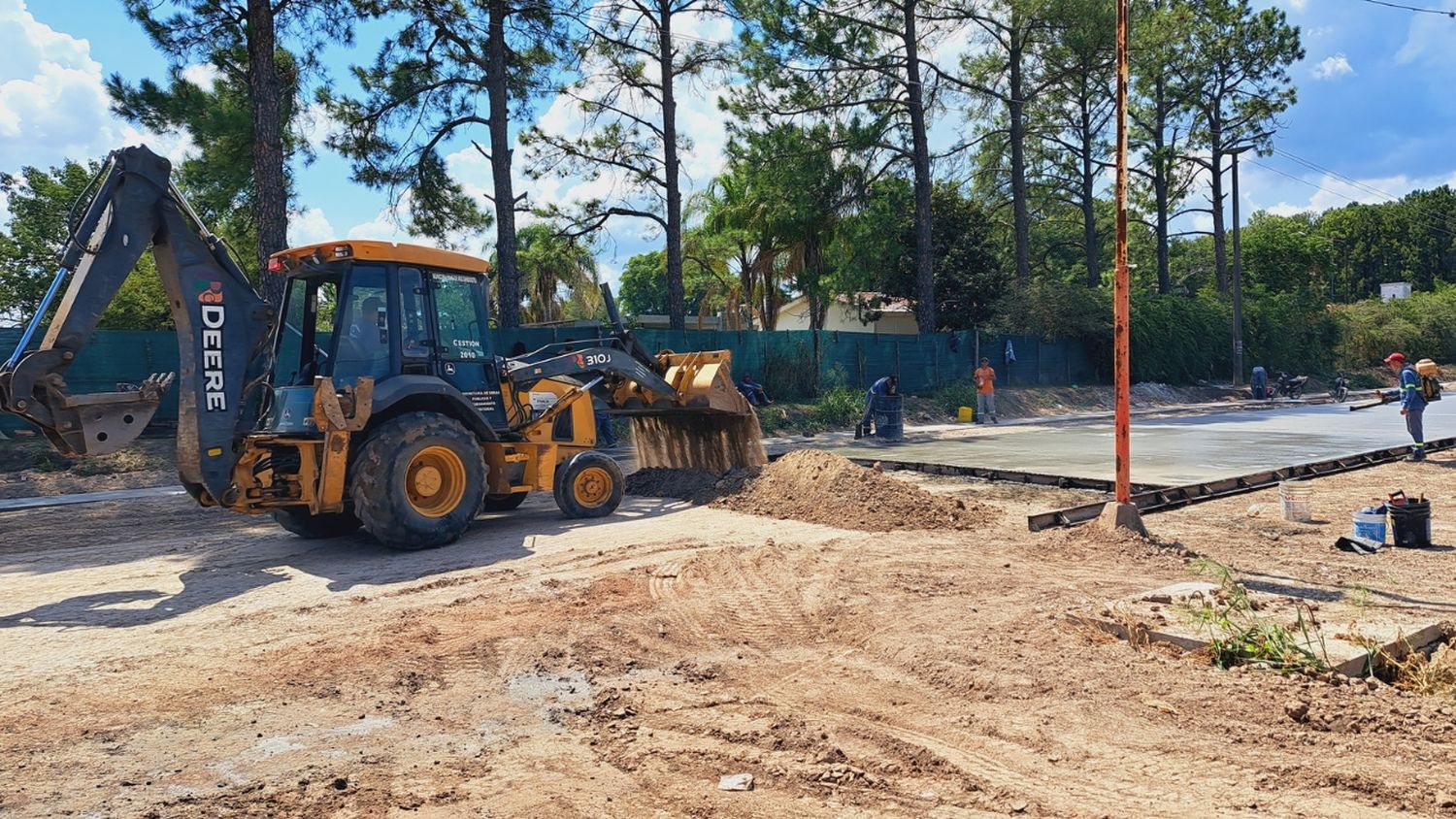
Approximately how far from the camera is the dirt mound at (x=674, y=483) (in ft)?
39.4

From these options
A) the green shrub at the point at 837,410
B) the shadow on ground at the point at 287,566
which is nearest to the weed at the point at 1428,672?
the shadow on ground at the point at 287,566

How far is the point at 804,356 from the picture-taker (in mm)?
27031

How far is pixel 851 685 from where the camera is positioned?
16.9 ft

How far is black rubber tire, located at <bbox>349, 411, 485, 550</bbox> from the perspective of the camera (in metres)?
8.66

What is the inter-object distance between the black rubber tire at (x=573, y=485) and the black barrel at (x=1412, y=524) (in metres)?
7.39

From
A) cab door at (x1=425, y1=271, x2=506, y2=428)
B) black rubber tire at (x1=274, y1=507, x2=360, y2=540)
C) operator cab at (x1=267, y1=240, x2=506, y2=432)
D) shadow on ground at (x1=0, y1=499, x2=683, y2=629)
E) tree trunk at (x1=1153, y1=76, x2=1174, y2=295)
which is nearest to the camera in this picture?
shadow on ground at (x1=0, y1=499, x2=683, y2=629)

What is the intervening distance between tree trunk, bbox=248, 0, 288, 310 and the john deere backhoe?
760 centimetres

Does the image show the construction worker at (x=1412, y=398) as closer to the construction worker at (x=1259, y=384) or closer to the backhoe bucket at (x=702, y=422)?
the backhoe bucket at (x=702, y=422)

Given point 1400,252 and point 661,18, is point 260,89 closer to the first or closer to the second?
point 661,18

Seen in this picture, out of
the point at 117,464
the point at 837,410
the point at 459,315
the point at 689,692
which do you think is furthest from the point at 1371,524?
the point at 117,464

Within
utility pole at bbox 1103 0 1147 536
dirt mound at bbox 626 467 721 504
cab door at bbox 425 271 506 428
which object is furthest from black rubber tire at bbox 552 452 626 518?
utility pole at bbox 1103 0 1147 536

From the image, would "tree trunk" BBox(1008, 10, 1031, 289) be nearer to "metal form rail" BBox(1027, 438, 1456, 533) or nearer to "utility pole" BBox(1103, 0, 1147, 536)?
"metal form rail" BBox(1027, 438, 1456, 533)

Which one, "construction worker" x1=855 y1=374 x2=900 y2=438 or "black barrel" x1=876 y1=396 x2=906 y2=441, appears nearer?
"construction worker" x1=855 y1=374 x2=900 y2=438

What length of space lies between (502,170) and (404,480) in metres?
14.1
